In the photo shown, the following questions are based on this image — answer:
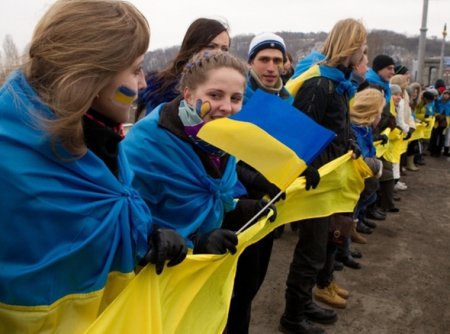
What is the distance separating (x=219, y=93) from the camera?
223 cm

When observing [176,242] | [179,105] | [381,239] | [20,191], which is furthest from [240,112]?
[381,239]

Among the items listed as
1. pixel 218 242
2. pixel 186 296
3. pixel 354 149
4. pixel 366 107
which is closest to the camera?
pixel 186 296

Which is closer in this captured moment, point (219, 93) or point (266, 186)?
point (219, 93)

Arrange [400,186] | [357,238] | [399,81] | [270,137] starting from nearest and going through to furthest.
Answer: [270,137], [357,238], [399,81], [400,186]

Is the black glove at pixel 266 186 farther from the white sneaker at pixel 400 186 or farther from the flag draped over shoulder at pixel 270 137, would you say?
the white sneaker at pixel 400 186

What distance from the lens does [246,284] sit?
9.46 feet

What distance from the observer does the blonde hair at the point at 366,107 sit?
4.77 m

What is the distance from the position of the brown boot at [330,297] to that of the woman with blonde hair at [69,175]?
2.75m

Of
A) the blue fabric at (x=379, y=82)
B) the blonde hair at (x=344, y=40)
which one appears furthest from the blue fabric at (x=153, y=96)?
the blue fabric at (x=379, y=82)

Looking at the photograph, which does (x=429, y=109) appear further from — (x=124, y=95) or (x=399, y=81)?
(x=124, y=95)

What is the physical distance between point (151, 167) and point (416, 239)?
492 cm

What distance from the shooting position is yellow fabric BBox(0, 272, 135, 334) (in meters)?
1.37

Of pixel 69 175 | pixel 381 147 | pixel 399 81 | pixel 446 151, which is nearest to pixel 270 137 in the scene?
pixel 69 175

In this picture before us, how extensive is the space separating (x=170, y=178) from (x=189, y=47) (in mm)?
1374
